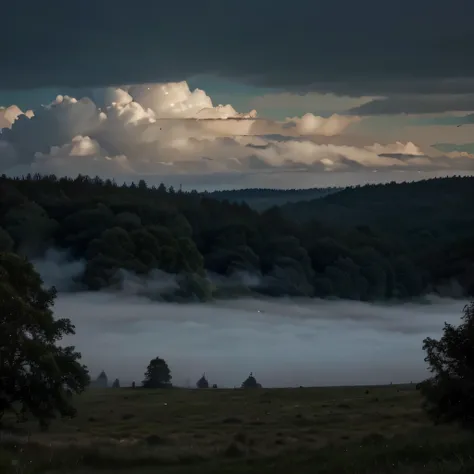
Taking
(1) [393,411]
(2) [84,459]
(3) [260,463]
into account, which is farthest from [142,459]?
(1) [393,411]

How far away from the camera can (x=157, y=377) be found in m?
160

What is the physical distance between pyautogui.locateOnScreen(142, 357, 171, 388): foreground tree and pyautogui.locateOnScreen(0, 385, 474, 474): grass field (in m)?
14.3

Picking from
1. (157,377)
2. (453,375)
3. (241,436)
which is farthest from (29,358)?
(157,377)

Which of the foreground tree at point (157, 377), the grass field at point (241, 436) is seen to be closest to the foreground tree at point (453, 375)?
the grass field at point (241, 436)

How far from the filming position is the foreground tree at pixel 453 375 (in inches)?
2025

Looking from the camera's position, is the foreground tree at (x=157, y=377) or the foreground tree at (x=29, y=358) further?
Answer: the foreground tree at (x=157, y=377)

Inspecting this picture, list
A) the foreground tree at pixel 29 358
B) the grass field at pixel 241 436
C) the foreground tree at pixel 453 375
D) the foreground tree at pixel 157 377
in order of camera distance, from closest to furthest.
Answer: the grass field at pixel 241 436, the foreground tree at pixel 453 375, the foreground tree at pixel 29 358, the foreground tree at pixel 157 377

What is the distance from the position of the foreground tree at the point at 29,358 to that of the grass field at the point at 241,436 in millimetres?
2308

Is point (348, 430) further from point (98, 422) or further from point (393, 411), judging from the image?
point (98, 422)

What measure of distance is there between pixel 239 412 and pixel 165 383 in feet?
191

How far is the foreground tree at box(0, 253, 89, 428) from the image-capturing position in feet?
170

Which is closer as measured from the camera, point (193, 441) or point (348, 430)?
point (193, 441)

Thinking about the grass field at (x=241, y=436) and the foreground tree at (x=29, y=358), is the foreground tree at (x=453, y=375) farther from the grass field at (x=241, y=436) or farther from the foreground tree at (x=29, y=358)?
the foreground tree at (x=29, y=358)

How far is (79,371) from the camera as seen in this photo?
54312 mm
